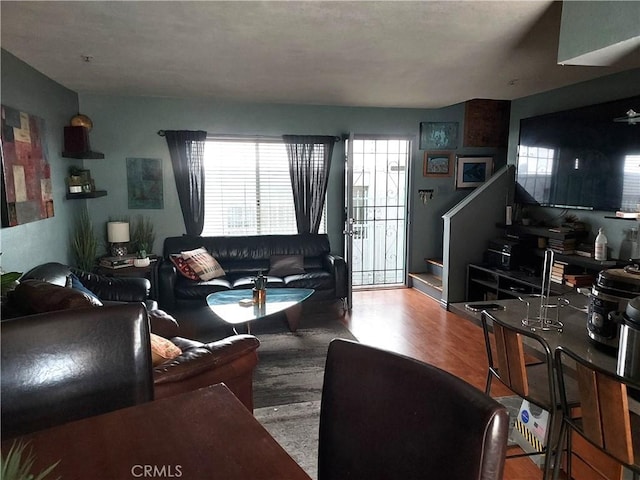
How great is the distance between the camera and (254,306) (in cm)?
373

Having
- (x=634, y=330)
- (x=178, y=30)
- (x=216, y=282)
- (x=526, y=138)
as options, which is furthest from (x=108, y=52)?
(x=526, y=138)

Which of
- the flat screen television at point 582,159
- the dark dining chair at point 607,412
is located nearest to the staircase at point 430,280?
the flat screen television at point 582,159

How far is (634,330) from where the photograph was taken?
151cm

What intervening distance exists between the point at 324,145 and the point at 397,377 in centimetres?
478

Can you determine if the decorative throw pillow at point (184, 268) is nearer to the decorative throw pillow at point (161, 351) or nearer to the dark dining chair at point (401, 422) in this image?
the decorative throw pillow at point (161, 351)

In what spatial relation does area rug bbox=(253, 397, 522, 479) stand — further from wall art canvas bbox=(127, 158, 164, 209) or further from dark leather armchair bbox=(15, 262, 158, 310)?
wall art canvas bbox=(127, 158, 164, 209)

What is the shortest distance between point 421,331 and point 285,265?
5.54ft

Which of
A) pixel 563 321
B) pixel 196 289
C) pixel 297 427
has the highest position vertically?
pixel 563 321

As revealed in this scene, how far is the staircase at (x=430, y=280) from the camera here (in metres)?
5.52

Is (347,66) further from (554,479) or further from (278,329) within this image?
(554,479)

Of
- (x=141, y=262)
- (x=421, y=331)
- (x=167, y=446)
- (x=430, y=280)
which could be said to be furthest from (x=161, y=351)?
(x=430, y=280)

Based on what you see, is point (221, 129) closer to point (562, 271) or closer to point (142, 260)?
point (142, 260)

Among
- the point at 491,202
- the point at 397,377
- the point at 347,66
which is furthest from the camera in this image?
the point at 491,202
